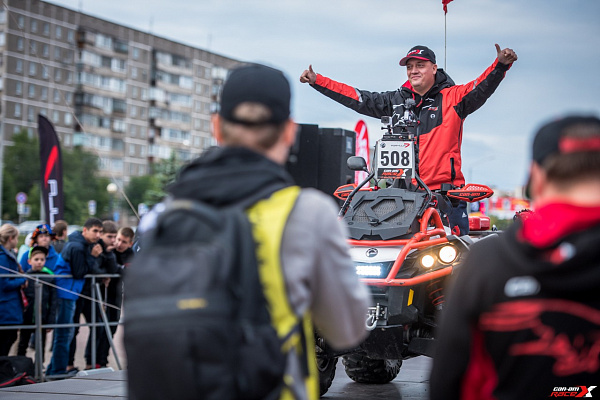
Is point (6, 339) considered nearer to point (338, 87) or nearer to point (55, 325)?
point (55, 325)

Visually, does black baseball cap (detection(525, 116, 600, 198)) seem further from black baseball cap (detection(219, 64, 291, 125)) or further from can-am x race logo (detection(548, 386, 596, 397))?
black baseball cap (detection(219, 64, 291, 125))

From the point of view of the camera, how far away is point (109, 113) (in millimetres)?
98875

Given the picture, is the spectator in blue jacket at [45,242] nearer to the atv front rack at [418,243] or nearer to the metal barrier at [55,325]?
the metal barrier at [55,325]

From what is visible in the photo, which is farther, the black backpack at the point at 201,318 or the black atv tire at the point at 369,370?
the black atv tire at the point at 369,370

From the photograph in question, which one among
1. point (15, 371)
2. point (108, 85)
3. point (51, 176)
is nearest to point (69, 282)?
point (15, 371)

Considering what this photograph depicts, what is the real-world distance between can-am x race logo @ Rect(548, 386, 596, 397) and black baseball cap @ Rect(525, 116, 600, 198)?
1.92 feet

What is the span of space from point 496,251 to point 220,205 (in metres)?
0.73

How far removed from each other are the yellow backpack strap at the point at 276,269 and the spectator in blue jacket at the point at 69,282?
328 inches

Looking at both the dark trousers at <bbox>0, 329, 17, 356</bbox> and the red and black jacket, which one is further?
the dark trousers at <bbox>0, 329, 17, 356</bbox>

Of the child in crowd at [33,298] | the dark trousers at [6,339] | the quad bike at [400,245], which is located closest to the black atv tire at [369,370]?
the quad bike at [400,245]

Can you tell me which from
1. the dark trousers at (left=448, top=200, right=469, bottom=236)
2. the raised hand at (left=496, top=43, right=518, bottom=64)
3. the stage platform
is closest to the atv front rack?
the dark trousers at (left=448, top=200, right=469, bottom=236)

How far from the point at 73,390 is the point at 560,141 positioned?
22.1ft

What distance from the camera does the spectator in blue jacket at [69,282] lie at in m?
9.98

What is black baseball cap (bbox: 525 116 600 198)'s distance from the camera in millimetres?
2146
